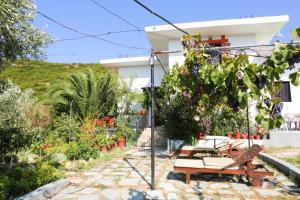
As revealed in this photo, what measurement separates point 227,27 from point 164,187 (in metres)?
9.98

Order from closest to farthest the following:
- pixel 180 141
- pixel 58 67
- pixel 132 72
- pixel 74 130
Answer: pixel 180 141, pixel 74 130, pixel 132 72, pixel 58 67

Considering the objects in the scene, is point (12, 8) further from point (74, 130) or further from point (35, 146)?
point (74, 130)

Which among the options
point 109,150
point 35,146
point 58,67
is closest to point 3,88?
point 35,146

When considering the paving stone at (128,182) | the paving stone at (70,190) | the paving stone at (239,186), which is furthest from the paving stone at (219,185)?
the paving stone at (70,190)

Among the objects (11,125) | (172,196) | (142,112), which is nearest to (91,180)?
(172,196)

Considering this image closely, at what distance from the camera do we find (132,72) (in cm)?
1972

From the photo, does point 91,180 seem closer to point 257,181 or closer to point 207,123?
point 257,181

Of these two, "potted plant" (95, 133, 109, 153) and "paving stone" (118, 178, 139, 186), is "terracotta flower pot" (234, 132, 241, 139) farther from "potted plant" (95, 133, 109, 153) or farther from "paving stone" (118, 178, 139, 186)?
"paving stone" (118, 178, 139, 186)

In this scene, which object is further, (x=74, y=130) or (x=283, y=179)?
(x=74, y=130)

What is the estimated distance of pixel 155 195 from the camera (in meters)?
6.41

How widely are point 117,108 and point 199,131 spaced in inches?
215

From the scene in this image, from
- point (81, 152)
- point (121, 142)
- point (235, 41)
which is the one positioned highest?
point (235, 41)

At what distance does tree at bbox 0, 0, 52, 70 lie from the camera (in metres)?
6.22

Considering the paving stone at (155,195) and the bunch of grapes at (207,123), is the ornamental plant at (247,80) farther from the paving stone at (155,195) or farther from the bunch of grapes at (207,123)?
the bunch of grapes at (207,123)
